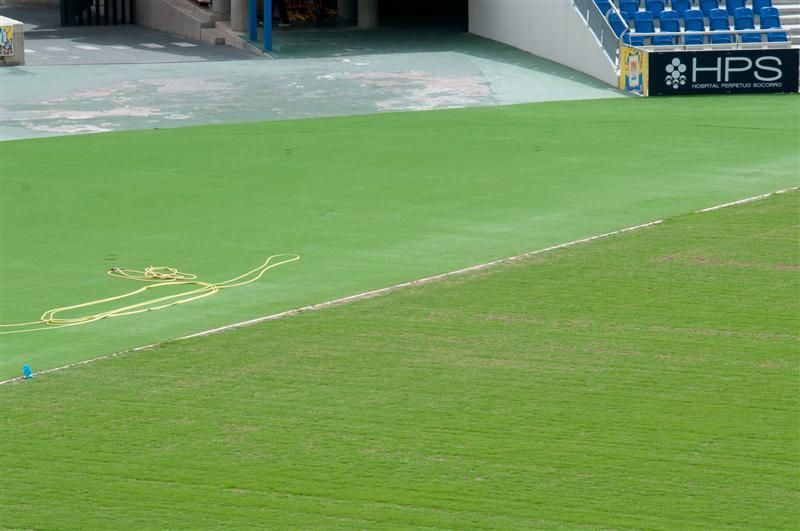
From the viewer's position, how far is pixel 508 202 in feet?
68.8

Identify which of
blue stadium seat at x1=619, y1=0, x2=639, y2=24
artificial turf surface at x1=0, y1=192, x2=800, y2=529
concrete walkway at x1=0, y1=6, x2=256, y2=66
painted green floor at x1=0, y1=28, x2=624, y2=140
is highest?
blue stadium seat at x1=619, y1=0, x2=639, y2=24

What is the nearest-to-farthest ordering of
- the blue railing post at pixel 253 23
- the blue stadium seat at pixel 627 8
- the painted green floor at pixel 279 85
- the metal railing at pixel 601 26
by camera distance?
the painted green floor at pixel 279 85 → the metal railing at pixel 601 26 → the blue stadium seat at pixel 627 8 → the blue railing post at pixel 253 23

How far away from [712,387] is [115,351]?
5.87 meters

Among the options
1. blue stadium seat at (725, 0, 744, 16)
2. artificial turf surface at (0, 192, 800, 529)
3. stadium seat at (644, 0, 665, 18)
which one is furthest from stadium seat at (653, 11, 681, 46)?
artificial turf surface at (0, 192, 800, 529)

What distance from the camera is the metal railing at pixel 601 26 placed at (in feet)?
115

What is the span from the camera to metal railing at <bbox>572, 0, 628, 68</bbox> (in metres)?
35.1

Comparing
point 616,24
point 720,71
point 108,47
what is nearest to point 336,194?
point 720,71

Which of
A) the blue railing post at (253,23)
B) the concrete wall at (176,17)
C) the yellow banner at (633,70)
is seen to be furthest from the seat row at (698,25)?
the concrete wall at (176,17)

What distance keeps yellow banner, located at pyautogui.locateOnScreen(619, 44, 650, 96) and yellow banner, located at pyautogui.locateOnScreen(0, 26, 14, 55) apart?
1628cm

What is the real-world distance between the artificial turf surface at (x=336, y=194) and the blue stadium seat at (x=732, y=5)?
6.46 meters

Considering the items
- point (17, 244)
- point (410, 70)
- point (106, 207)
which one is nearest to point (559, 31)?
point (410, 70)

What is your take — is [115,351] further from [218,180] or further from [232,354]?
[218,180]

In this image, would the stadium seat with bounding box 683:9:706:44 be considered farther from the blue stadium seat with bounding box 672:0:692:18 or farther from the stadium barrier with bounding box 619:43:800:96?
the stadium barrier with bounding box 619:43:800:96

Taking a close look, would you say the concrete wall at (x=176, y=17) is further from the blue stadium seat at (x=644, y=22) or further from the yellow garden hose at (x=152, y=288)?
the yellow garden hose at (x=152, y=288)
